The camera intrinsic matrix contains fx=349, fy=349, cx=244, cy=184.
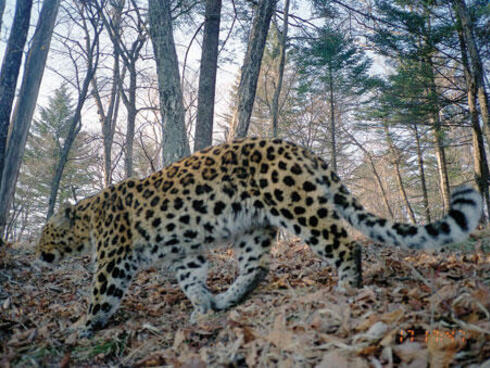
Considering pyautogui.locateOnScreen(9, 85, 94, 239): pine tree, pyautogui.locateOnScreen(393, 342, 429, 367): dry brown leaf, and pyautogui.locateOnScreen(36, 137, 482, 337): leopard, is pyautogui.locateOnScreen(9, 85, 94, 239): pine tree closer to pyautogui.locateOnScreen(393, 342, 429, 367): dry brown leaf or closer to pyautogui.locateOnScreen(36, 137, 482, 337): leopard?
pyautogui.locateOnScreen(36, 137, 482, 337): leopard

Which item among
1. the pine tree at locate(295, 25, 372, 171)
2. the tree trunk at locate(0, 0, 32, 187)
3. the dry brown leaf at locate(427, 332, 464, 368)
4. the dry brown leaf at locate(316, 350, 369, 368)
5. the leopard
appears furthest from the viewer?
the pine tree at locate(295, 25, 372, 171)

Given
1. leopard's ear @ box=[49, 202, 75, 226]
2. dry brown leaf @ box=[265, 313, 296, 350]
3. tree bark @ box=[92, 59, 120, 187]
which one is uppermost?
tree bark @ box=[92, 59, 120, 187]

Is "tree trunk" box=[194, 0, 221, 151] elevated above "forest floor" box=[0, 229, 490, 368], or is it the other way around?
"tree trunk" box=[194, 0, 221, 151]

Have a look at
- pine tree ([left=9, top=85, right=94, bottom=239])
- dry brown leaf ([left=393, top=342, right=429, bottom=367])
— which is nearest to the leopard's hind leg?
dry brown leaf ([left=393, top=342, right=429, bottom=367])

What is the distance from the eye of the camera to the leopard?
3.50 m

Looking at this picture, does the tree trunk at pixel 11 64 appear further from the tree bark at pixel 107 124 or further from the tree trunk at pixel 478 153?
the tree trunk at pixel 478 153

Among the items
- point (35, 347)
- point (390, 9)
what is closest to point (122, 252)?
point (35, 347)

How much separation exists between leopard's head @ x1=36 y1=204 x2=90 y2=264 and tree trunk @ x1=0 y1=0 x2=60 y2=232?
15.2 ft

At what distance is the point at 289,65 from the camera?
2608 centimetres

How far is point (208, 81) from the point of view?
8.45 meters

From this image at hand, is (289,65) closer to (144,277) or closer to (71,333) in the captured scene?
(144,277)

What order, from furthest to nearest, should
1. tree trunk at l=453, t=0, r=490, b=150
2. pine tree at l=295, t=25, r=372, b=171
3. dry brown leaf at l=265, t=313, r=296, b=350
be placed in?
1. pine tree at l=295, t=25, r=372, b=171
2. tree trunk at l=453, t=0, r=490, b=150
3. dry brown leaf at l=265, t=313, r=296, b=350

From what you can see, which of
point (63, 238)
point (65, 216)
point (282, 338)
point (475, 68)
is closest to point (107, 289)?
point (63, 238)

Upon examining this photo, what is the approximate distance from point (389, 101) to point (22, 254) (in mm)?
14990
